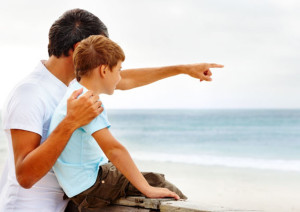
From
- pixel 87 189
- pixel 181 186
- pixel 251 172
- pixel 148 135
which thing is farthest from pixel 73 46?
pixel 148 135

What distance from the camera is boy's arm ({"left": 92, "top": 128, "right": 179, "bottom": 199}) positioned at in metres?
1.88

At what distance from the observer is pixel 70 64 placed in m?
2.26

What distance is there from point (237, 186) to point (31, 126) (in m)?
8.46

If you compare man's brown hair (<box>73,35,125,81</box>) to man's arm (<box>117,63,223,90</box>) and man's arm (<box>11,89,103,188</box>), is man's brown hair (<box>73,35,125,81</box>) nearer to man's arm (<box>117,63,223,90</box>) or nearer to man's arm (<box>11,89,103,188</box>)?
man's arm (<box>11,89,103,188</box>)

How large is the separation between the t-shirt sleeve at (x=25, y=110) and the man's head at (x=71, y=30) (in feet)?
0.90

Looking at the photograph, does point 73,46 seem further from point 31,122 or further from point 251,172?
point 251,172

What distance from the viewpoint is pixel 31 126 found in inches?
76.8

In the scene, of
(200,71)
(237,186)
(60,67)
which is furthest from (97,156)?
(237,186)

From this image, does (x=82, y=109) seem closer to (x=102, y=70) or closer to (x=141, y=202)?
(x=102, y=70)

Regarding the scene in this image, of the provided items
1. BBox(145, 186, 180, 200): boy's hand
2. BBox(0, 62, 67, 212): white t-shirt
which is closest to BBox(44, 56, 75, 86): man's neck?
BBox(0, 62, 67, 212): white t-shirt

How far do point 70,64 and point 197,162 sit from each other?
12.0 meters

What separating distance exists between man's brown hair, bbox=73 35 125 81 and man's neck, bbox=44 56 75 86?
9.5 inches

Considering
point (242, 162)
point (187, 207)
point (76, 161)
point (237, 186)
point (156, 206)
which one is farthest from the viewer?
point (242, 162)

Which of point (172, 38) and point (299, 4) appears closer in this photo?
point (299, 4)
